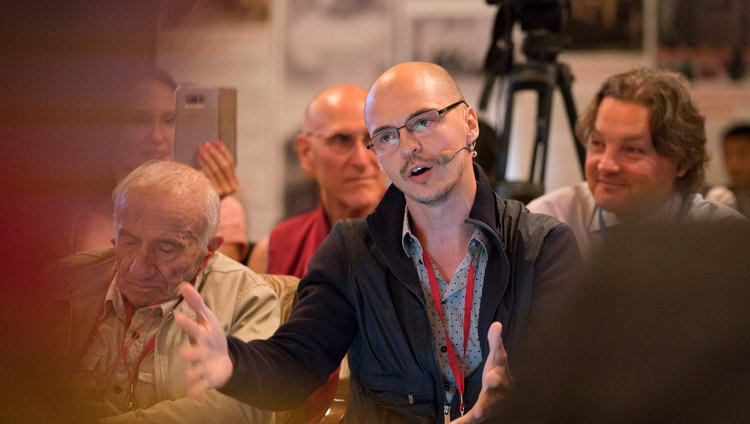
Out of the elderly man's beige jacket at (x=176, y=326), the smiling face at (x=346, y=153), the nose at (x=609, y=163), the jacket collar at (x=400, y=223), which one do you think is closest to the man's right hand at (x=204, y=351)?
the elderly man's beige jacket at (x=176, y=326)

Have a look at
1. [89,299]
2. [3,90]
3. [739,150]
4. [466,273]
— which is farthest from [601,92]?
[3,90]

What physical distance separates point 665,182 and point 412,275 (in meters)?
1.15

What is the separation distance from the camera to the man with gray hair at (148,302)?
1546mm

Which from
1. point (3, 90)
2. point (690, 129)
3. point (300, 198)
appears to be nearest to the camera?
point (3, 90)

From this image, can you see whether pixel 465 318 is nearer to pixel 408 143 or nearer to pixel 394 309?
pixel 394 309

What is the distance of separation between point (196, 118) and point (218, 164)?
0.49 feet

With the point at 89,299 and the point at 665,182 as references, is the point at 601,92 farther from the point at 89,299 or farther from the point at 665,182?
the point at 89,299

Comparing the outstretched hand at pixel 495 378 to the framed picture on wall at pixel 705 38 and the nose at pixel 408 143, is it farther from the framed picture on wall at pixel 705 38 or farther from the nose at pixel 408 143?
the framed picture on wall at pixel 705 38

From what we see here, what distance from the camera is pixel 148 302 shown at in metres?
1.60

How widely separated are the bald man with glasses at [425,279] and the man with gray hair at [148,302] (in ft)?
0.65

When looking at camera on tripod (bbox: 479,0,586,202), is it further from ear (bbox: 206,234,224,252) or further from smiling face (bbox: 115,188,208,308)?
smiling face (bbox: 115,188,208,308)

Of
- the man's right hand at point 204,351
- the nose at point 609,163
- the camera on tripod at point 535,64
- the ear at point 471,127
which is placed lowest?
the man's right hand at point 204,351

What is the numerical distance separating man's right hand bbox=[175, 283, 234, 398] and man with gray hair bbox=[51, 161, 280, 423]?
301 millimetres

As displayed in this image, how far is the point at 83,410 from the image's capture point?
0.54 meters
